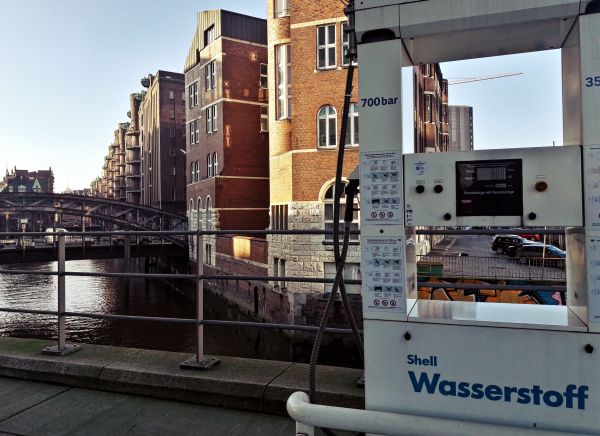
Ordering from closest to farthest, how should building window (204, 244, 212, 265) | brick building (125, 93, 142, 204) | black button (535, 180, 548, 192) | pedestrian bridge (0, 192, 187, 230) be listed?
black button (535, 180, 548, 192) → building window (204, 244, 212, 265) → pedestrian bridge (0, 192, 187, 230) → brick building (125, 93, 142, 204)

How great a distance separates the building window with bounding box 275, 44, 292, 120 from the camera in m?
24.3

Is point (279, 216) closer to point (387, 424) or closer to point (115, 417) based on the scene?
point (115, 417)

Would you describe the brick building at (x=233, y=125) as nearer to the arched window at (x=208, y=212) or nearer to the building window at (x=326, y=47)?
the arched window at (x=208, y=212)

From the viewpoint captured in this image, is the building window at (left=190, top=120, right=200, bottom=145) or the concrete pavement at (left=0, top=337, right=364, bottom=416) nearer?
the concrete pavement at (left=0, top=337, right=364, bottom=416)

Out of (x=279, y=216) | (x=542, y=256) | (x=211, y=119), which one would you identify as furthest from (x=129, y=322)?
(x=542, y=256)

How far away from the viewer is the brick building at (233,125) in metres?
34.9

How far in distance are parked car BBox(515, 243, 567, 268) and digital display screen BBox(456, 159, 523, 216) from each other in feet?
70.4

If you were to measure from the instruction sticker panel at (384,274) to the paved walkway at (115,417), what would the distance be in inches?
53.1

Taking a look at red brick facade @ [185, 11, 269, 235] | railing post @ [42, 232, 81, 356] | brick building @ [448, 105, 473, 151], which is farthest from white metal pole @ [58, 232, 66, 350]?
brick building @ [448, 105, 473, 151]

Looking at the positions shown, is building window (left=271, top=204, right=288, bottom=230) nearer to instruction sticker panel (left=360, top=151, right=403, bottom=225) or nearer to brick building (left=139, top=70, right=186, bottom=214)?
instruction sticker panel (left=360, top=151, right=403, bottom=225)

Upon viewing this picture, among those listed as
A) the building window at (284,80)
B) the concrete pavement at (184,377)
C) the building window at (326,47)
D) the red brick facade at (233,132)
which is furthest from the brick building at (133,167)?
the concrete pavement at (184,377)

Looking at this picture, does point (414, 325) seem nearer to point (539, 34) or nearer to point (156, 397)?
point (539, 34)

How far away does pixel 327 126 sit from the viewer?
21938mm

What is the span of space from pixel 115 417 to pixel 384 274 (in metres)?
2.37
